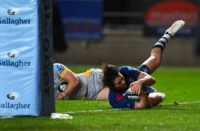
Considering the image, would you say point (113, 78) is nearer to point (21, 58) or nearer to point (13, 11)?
point (21, 58)

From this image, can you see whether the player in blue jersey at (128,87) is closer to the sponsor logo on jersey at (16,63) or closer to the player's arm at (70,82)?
the player's arm at (70,82)

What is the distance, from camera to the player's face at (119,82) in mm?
9531

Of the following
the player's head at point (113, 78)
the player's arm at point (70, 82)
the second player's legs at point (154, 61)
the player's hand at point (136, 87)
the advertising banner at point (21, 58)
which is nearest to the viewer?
the advertising banner at point (21, 58)

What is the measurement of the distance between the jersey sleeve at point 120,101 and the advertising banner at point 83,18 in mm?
14392

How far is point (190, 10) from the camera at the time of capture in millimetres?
23922

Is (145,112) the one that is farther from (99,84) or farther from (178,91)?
(178,91)

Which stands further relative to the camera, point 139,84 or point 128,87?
point 128,87

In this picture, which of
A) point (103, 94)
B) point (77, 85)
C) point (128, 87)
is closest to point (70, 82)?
point (77, 85)

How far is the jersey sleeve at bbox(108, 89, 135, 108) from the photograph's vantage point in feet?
31.7

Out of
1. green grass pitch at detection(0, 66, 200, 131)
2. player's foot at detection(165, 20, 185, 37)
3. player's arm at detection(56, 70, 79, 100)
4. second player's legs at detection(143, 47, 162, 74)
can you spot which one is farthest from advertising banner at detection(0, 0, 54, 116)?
player's foot at detection(165, 20, 185, 37)

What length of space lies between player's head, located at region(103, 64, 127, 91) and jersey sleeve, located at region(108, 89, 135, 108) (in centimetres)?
14

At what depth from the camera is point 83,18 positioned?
24344 millimetres

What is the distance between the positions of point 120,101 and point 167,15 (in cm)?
1460

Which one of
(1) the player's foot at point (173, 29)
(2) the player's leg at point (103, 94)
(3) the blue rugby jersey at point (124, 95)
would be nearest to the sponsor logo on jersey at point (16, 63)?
(3) the blue rugby jersey at point (124, 95)
